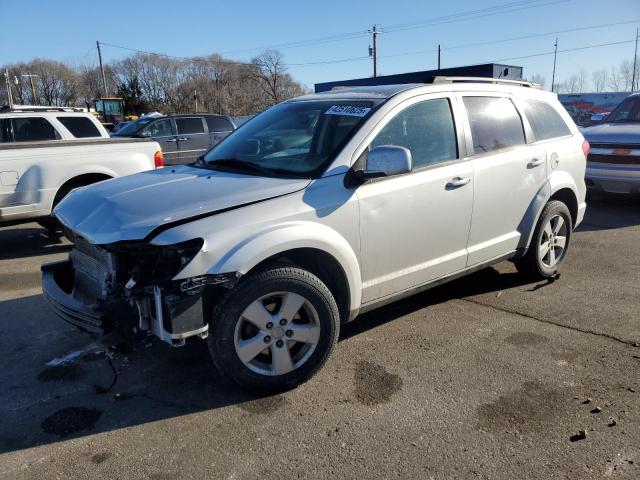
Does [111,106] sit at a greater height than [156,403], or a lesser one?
greater

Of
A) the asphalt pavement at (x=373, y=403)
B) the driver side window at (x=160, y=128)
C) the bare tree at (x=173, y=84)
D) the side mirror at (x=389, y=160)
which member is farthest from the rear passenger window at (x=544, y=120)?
the bare tree at (x=173, y=84)

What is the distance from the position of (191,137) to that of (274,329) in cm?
1261

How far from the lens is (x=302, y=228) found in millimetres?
3260

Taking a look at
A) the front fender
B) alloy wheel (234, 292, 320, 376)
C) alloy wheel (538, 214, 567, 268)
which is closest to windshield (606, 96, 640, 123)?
alloy wheel (538, 214, 567, 268)

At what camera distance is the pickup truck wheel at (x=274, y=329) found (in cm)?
310

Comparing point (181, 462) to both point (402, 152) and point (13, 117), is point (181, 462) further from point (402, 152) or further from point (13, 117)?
point (13, 117)

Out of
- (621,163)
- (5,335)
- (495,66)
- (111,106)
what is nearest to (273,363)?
(5,335)

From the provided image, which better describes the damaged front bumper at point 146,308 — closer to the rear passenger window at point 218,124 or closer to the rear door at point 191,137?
the rear door at point 191,137

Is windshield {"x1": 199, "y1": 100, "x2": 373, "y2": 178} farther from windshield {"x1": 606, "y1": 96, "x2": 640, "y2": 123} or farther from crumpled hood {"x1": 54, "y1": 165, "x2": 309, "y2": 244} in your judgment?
Answer: windshield {"x1": 606, "y1": 96, "x2": 640, "y2": 123}

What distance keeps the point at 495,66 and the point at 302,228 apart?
874 centimetres

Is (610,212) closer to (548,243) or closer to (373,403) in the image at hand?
(548,243)

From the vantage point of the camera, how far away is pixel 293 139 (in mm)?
4105

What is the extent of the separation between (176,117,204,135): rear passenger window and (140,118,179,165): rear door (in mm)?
206

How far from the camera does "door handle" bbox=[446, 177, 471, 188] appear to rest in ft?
13.4
